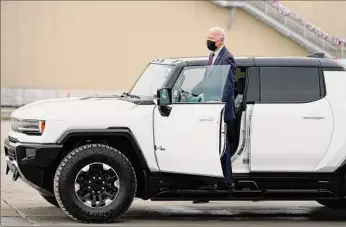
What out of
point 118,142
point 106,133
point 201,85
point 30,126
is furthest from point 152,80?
point 30,126

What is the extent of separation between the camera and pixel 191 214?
11.0m

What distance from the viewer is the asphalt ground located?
32.9 feet

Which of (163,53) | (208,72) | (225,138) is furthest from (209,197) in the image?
(163,53)

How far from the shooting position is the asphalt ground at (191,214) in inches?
395

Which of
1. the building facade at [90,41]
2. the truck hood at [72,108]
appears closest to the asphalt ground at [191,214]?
the truck hood at [72,108]

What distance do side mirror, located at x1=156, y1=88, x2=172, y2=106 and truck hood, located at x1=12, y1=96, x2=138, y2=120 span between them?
0.33 m

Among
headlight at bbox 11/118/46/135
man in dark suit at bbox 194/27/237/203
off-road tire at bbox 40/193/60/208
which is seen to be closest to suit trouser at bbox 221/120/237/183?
man in dark suit at bbox 194/27/237/203

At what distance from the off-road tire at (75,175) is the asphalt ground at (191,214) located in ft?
0.50

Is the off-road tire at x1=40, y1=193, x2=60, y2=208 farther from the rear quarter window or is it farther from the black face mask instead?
the rear quarter window

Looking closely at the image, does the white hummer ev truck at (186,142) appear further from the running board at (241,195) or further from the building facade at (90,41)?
the building facade at (90,41)

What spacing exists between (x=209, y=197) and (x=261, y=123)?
3.19ft

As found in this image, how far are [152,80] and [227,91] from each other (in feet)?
3.77

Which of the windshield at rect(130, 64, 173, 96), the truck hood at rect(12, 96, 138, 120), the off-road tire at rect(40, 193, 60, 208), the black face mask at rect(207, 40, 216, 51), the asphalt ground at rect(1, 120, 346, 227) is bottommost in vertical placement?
the asphalt ground at rect(1, 120, 346, 227)

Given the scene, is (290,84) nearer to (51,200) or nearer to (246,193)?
(246,193)
